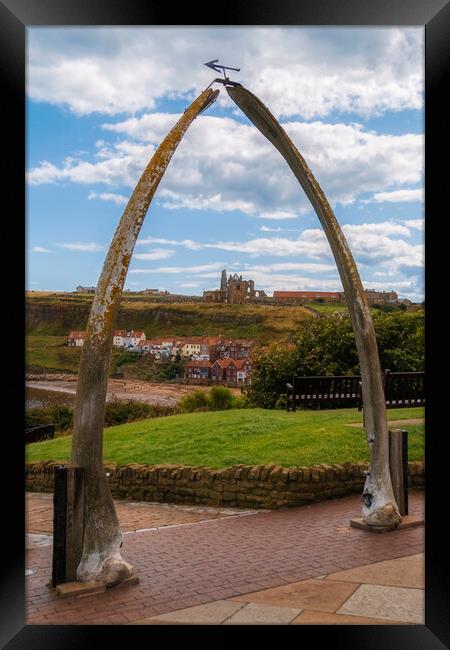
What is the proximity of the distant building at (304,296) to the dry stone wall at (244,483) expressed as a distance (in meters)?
17.6

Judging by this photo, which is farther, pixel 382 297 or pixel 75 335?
pixel 75 335

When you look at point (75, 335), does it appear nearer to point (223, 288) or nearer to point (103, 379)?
point (223, 288)

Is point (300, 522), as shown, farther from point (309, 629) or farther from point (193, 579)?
point (309, 629)

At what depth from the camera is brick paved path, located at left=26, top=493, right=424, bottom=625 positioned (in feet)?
13.8

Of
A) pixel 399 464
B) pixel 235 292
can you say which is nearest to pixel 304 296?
pixel 235 292

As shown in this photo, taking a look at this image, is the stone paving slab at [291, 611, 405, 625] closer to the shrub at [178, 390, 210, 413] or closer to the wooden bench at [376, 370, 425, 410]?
the wooden bench at [376, 370, 425, 410]

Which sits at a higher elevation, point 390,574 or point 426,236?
point 426,236

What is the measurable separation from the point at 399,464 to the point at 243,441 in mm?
3633

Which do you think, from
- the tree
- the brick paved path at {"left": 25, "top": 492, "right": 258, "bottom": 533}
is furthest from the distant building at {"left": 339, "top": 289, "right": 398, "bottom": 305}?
the brick paved path at {"left": 25, "top": 492, "right": 258, "bottom": 533}

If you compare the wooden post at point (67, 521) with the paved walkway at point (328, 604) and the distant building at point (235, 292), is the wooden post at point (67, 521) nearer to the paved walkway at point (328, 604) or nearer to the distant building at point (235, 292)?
the paved walkway at point (328, 604)

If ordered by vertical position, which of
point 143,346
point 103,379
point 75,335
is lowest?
point 143,346

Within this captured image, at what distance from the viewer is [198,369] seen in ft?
76.3

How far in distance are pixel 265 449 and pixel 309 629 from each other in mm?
4963

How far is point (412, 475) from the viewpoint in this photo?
806cm
